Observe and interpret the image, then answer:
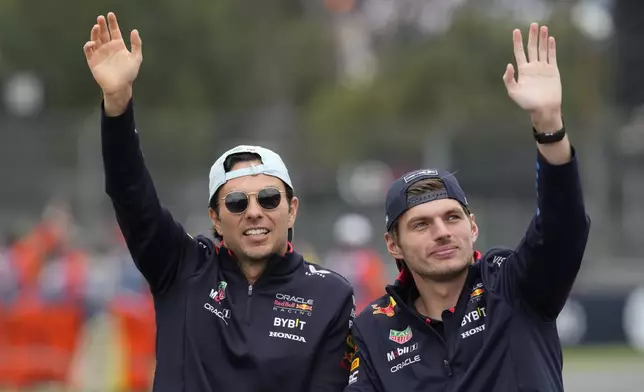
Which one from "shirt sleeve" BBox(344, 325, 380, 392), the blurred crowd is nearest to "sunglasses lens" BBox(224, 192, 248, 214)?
"shirt sleeve" BBox(344, 325, 380, 392)

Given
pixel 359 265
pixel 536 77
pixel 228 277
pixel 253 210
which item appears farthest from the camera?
pixel 359 265

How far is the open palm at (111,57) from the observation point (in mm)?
4898

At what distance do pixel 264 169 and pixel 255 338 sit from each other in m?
0.73

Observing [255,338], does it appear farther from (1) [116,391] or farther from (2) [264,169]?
(1) [116,391]

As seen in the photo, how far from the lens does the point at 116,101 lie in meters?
4.88

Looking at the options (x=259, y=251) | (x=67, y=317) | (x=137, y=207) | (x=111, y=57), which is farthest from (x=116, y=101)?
(x=67, y=317)

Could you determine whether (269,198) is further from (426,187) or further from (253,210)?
(426,187)

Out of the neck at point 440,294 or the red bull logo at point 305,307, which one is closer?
the neck at point 440,294

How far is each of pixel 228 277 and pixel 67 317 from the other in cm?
1180

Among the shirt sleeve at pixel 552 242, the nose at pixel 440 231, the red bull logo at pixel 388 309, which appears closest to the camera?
the shirt sleeve at pixel 552 242

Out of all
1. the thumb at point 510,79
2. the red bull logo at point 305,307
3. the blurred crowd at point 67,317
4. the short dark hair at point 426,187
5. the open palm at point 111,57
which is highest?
the blurred crowd at point 67,317

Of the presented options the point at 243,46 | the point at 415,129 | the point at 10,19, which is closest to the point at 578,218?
the point at 415,129

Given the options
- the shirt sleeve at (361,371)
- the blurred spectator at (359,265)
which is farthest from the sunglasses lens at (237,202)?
the blurred spectator at (359,265)

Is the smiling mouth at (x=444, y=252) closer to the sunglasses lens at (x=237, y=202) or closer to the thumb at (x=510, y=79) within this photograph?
the thumb at (x=510, y=79)
